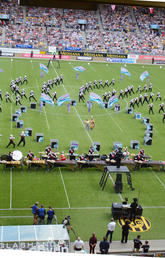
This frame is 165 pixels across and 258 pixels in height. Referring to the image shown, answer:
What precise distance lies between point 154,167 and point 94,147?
3.51 meters

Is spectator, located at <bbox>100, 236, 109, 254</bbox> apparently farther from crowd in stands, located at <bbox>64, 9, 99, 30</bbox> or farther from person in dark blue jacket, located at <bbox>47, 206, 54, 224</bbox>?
crowd in stands, located at <bbox>64, 9, 99, 30</bbox>

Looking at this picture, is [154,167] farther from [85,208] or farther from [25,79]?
[25,79]

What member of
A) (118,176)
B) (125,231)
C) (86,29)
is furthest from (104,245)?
(86,29)

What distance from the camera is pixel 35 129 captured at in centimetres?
2314

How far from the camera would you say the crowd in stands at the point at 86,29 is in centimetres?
5059

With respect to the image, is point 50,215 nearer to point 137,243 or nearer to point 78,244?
point 78,244

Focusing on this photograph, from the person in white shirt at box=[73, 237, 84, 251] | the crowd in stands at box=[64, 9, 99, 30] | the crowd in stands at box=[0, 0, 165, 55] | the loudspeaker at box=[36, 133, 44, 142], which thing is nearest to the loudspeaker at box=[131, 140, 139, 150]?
the loudspeaker at box=[36, 133, 44, 142]

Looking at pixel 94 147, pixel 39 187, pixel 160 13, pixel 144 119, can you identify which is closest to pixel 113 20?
pixel 160 13

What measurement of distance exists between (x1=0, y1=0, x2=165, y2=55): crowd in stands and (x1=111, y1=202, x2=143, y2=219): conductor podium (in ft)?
124

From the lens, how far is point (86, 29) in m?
54.5

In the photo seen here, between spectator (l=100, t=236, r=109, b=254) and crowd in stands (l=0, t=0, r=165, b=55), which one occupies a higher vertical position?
crowd in stands (l=0, t=0, r=165, b=55)

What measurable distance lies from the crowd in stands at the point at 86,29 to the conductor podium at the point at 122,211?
37.8 meters

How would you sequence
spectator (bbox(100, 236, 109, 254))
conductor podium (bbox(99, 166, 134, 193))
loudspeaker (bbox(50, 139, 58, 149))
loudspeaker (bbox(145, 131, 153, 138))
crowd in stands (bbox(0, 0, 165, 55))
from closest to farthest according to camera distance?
spectator (bbox(100, 236, 109, 254))
conductor podium (bbox(99, 166, 134, 193))
loudspeaker (bbox(50, 139, 58, 149))
loudspeaker (bbox(145, 131, 153, 138))
crowd in stands (bbox(0, 0, 165, 55))

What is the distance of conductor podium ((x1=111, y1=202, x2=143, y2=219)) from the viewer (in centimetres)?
1350
